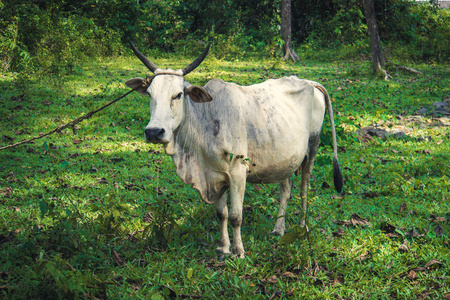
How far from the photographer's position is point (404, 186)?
5.06 metres

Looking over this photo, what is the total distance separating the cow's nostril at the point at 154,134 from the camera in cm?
287

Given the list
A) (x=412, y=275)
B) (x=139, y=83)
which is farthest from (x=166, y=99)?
(x=412, y=275)

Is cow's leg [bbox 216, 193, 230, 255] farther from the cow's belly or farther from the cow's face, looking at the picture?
the cow's face

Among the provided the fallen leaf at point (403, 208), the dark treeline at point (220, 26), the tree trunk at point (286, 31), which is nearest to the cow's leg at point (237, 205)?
the fallen leaf at point (403, 208)

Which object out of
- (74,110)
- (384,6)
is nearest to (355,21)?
(384,6)

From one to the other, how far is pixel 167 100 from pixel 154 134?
0.34 meters

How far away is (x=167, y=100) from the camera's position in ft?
10.1

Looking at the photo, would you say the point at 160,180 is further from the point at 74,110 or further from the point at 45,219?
the point at 74,110

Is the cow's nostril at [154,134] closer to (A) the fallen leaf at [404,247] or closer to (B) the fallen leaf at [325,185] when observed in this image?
(A) the fallen leaf at [404,247]

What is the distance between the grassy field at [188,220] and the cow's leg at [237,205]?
0.15 metres

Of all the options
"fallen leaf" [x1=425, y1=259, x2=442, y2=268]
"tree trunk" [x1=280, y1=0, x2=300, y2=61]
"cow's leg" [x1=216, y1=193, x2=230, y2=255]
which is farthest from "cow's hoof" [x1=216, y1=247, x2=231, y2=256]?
"tree trunk" [x1=280, y1=0, x2=300, y2=61]

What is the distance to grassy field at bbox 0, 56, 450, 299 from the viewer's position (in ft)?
10.2

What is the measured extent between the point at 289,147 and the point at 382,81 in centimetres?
893

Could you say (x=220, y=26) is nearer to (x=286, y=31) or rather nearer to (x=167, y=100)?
(x=286, y=31)
